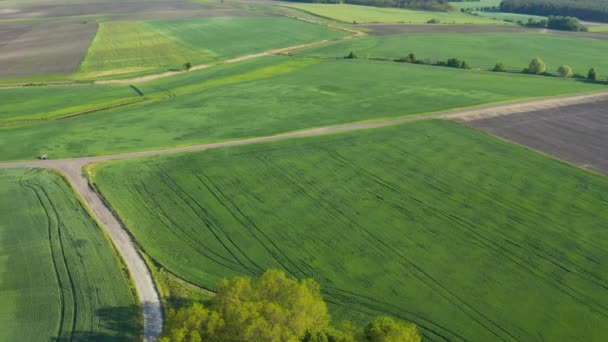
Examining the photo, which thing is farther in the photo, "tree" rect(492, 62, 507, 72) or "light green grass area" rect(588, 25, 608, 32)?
"light green grass area" rect(588, 25, 608, 32)

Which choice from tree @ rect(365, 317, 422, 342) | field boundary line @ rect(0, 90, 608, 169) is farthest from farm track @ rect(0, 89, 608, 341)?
tree @ rect(365, 317, 422, 342)

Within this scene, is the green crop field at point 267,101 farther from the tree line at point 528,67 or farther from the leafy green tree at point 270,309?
A: the leafy green tree at point 270,309

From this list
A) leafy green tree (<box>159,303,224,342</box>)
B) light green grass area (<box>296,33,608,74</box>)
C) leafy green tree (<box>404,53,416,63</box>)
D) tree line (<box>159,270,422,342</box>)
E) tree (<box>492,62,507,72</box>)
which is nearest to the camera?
leafy green tree (<box>159,303,224,342</box>)

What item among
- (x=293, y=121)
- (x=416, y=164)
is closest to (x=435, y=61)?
(x=293, y=121)

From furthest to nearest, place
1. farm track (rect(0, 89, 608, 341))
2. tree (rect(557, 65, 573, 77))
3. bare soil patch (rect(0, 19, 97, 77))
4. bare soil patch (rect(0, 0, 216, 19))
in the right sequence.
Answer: bare soil patch (rect(0, 0, 216, 19)) < tree (rect(557, 65, 573, 77)) < bare soil patch (rect(0, 19, 97, 77)) < farm track (rect(0, 89, 608, 341))

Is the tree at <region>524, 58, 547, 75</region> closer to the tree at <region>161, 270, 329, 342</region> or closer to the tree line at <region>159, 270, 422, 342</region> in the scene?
the tree line at <region>159, 270, 422, 342</region>

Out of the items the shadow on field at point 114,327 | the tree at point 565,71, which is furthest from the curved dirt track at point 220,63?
the shadow on field at point 114,327
